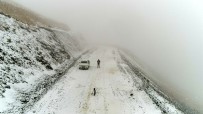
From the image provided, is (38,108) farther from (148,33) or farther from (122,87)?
(148,33)

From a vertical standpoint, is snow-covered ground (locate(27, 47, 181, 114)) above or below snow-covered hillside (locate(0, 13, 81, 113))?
below

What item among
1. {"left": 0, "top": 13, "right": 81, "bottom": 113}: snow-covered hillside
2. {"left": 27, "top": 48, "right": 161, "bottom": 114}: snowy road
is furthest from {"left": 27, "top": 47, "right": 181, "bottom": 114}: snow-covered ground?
{"left": 0, "top": 13, "right": 81, "bottom": 113}: snow-covered hillside

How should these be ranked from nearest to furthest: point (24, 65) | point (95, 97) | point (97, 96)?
1. point (95, 97)
2. point (97, 96)
3. point (24, 65)

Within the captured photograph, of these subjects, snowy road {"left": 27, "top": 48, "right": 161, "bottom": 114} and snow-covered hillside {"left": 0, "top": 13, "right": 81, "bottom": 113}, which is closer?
snowy road {"left": 27, "top": 48, "right": 161, "bottom": 114}

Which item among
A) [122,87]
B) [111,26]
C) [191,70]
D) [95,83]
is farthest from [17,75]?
[111,26]

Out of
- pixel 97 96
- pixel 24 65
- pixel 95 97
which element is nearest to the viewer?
pixel 95 97

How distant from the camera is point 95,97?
32438 millimetres

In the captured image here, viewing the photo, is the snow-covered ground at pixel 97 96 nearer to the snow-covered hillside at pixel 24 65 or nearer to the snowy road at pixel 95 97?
the snowy road at pixel 95 97

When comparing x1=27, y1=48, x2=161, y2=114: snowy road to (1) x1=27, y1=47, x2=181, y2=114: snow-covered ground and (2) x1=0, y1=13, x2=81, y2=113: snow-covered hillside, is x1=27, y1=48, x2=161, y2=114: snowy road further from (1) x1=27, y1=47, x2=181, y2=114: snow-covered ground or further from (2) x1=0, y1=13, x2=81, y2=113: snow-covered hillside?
(2) x1=0, y1=13, x2=81, y2=113: snow-covered hillside

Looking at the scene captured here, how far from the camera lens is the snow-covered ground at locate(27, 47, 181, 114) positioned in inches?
1126

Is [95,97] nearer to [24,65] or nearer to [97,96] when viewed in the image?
[97,96]

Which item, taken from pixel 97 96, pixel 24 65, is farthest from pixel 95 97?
pixel 24 65

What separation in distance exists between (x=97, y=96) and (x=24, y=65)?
34.9ft

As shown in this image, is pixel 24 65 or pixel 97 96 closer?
pixel 97 96
